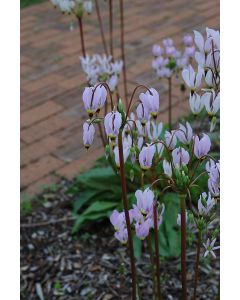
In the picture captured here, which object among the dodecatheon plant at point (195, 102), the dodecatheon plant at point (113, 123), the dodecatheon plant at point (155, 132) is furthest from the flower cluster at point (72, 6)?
the dodecatheon plant at point (113, 123)

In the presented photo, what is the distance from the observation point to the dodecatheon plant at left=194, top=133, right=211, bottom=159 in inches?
49.3

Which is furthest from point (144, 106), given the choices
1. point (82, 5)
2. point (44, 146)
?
point (44, 146)

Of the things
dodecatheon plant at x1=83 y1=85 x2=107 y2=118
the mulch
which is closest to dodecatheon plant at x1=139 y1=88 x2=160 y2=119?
dodecatheon plant at x1=83 y1=85 x2=107 y2=118

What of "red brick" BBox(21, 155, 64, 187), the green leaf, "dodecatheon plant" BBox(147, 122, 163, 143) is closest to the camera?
"dodecatheon plant" BBox(147, 122, 163, 143)

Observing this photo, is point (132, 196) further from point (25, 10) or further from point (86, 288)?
point (25, 10)

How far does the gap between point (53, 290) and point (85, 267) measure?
0.19 metres

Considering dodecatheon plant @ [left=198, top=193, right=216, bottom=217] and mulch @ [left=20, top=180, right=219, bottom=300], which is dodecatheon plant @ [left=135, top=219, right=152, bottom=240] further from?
mulch @ [left=20, top=180, right=219, bottom=300]

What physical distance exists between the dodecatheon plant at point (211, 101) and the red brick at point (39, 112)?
261cm

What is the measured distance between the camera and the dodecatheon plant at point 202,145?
4.11 ft

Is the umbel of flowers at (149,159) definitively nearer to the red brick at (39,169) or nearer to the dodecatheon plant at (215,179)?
the dodecatheon plant at (215,179)

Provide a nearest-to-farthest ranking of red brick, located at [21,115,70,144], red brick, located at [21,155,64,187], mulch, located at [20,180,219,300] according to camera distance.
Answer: mulch, located at [20,180,219,300] → red brick, located at [21,155,64,187] → red brick, located at [21,115,70,144]

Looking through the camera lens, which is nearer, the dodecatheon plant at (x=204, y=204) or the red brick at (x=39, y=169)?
the dodecatheon plant at (x=204, y=204)

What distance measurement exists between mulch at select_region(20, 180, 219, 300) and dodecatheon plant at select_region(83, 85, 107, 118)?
1104 millimetres

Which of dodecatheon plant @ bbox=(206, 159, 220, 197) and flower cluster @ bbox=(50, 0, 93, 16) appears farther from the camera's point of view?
flower cluster @ bbox=(50, 0, 93, 16)
